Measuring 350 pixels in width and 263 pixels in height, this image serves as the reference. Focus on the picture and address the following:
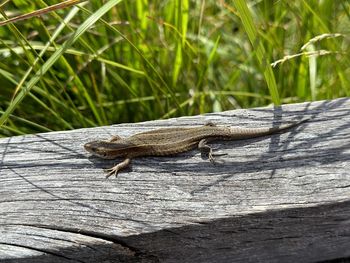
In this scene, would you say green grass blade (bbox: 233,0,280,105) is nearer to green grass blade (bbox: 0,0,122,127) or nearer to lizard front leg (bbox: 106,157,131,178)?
green grass blade (bbox: 0,0,122,127)

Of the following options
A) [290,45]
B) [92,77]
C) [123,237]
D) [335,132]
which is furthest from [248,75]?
[123,237]

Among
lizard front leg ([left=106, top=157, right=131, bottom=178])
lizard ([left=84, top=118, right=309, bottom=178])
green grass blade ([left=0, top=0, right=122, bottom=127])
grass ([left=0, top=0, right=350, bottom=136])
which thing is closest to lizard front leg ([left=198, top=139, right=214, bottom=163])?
lizard ([left=84, top=118, right=309, bottom=178])

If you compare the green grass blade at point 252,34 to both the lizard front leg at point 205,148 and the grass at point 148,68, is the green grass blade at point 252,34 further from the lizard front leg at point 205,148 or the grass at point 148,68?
the grass at point 148,68

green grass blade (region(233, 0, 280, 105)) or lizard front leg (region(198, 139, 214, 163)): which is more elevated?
green grass blade (region(233, 0, 280, 105))

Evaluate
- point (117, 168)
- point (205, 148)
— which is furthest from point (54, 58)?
point (205, 148)

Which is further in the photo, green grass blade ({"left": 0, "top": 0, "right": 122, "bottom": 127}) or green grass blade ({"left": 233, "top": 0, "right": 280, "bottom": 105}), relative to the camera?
green grass blade ({"left": 0, "top": 0, "right": 122, "bottom": 127})

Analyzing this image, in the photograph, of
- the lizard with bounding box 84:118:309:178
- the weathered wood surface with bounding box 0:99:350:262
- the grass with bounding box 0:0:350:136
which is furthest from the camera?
the grass with bounding box 0:0:350:136

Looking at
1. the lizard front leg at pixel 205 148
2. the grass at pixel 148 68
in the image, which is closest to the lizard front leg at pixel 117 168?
the lizard front leg at pixel 205 148
